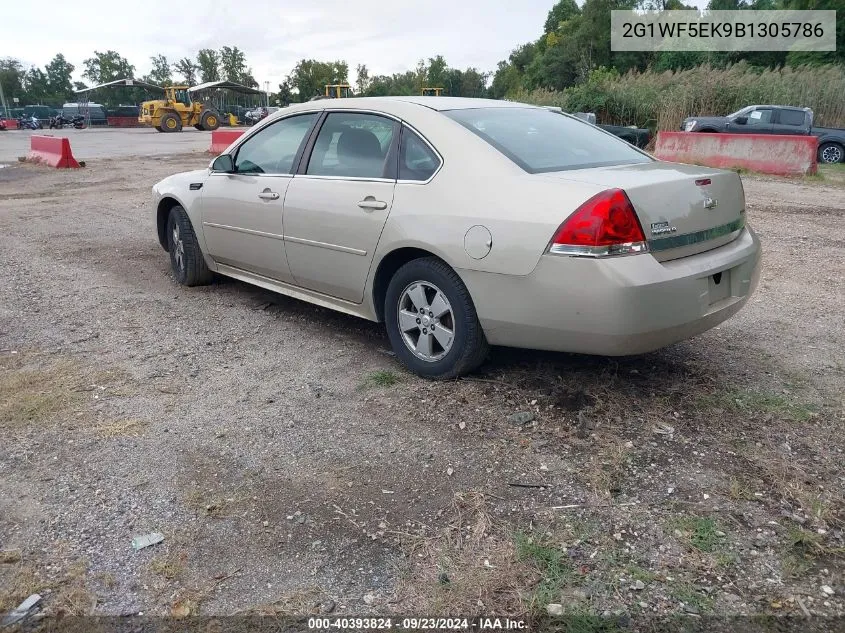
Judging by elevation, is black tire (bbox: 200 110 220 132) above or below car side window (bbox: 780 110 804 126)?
above

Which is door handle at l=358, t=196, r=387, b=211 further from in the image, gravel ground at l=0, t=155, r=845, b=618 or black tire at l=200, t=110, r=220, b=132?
black tire at l=200, t=110, r=220, b=132

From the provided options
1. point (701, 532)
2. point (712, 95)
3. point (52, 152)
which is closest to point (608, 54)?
point (712, 95)

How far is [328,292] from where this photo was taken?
4445mm

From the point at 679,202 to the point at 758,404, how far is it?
114 cm

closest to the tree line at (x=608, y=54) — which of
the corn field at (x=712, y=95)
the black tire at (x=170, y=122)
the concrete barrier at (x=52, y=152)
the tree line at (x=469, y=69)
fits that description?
the tree line at (x=469, y=69)

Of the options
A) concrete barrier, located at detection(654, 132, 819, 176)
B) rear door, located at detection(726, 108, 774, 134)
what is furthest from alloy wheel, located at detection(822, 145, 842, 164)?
concrete barrier, located at detection(654, 132, 819, 176)

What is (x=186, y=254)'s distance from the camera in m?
5.72

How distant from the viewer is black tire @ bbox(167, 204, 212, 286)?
5691 millimetres

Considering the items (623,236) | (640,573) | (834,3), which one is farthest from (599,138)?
(834,3)

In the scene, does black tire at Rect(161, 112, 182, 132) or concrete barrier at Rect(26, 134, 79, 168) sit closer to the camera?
concrete barrier at Rect(26, 134, 79, 168)

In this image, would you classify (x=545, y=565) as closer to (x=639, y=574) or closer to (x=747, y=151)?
(x=639, y=574)

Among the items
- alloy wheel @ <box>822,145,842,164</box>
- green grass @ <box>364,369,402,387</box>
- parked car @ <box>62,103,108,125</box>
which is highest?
parked car @ <box>62,103,108,125</box>

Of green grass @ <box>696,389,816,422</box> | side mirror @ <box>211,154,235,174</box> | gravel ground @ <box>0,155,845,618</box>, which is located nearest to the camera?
gravel ground @ <box>0,155,845,618</box>

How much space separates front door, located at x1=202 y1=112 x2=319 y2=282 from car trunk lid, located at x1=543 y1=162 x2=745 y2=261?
198cm
